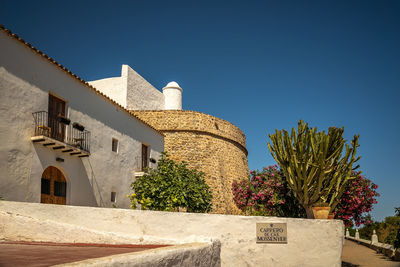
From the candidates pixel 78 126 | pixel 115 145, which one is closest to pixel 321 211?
pixel 78 126

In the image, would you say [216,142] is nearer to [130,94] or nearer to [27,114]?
[130,94]

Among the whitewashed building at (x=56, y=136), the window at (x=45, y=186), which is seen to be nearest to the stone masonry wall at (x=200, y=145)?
the whitewashed building at (x=56, y=136)

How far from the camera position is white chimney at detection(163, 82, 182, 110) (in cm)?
2975

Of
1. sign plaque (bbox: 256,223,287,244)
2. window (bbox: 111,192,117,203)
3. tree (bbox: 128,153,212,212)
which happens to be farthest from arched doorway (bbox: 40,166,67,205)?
sign plaque (bbox: 256,223,287,244)

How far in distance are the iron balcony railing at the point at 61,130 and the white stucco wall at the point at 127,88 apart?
11.4 metres

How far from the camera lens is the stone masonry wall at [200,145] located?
81.9ft

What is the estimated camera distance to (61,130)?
11.7m

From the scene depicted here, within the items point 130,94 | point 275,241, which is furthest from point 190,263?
point 130,94

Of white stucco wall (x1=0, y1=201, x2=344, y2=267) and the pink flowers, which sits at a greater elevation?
the pink flowers

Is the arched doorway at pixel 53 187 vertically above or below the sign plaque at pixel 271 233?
above

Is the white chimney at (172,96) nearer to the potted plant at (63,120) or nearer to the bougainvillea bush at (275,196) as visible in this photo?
the bougainvillea bush at (275,196)

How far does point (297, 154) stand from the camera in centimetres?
1101

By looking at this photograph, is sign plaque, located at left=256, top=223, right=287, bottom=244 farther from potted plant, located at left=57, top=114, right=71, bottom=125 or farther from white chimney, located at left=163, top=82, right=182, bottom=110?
white chimney, located at left=163, top=82, right=182, bottom=110

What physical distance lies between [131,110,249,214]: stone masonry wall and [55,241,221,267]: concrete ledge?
736 inches
